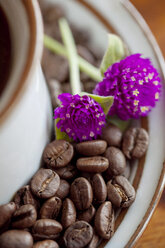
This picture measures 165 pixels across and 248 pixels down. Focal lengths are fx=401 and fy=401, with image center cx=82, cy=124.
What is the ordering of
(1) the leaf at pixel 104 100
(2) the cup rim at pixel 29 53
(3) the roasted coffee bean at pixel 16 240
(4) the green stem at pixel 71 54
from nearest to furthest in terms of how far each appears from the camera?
(2) the cup rim at pixel 29 53 < (3) the roasted coffee bean at pixel 16 240 < (1) the leaf at pixel 104 100 < (4) the green stem at pixel 71 54

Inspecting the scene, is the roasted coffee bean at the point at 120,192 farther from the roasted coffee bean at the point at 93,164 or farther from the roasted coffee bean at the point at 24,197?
the roasted coffee bean at the point at 24,197

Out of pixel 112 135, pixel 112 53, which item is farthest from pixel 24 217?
pixel 112 53

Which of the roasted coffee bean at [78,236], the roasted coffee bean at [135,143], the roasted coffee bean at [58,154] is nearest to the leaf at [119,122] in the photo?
the roasted coffee bean at [135,143]

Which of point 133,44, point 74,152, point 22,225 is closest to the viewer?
point 22,225

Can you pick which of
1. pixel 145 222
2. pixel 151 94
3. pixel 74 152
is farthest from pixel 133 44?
pixel 145 222

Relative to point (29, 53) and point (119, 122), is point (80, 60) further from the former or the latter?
point (29, 53)

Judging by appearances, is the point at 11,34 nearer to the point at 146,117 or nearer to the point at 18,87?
the point at 18,87
